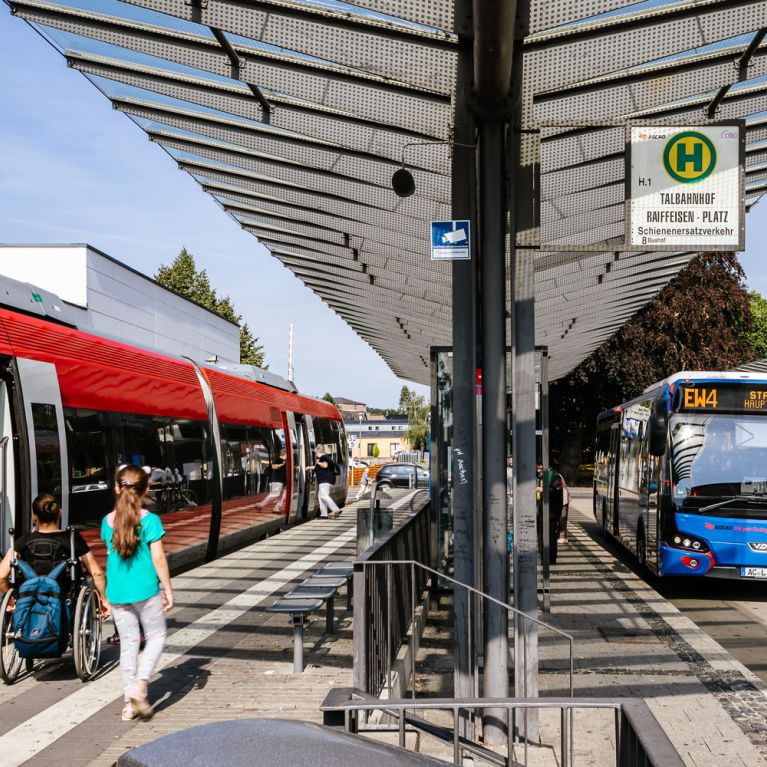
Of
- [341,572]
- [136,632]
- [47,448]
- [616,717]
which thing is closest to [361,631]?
[136,632]

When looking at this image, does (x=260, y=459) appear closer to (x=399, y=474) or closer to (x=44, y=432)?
(x=44, y=432)

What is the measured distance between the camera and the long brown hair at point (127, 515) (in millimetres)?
6688

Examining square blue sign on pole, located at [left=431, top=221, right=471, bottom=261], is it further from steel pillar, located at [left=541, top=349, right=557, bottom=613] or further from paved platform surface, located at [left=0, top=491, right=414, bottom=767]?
steel pillar, located at [left=541, top=349, right=557, bottom=613]

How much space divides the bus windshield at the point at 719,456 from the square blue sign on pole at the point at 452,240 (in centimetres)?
687

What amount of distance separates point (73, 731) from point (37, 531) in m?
1.79

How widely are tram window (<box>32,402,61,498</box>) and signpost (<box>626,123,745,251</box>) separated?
560 centimetres

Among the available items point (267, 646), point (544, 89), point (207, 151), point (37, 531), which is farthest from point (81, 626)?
point (544, 89)

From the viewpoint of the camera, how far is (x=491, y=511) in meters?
6.32

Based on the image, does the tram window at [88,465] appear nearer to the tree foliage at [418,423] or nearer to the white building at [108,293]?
the white building at [108,293]

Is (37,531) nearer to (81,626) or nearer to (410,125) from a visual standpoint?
(81,626)

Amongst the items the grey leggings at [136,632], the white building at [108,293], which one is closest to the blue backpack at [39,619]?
the grey leggings at [136,632]

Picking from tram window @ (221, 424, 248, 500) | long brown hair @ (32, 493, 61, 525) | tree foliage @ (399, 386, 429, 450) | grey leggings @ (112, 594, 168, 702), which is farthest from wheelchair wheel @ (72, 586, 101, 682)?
tree foliage @ (399, 386, 429, 450)

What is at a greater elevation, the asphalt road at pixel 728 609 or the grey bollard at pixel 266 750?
the grey bollard at pixel 266 750

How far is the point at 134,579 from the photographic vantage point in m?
6.73
